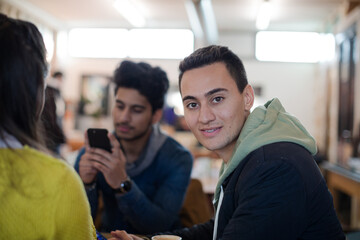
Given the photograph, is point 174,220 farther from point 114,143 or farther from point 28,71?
point 28,71

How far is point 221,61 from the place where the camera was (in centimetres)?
145

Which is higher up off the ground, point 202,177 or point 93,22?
point 93,22

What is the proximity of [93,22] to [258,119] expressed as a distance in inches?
319

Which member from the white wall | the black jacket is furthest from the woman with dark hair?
the white wall

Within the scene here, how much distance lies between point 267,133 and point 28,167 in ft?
2.38

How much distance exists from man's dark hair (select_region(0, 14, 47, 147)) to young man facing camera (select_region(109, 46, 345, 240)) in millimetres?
595

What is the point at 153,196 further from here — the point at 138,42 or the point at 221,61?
the point at 138,42

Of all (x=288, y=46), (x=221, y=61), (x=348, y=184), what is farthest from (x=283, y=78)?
(x=221, y=61)

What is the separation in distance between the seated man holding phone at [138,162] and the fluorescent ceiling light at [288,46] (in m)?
6.94

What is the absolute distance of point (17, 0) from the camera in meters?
7.10

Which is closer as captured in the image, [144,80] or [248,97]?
[248,97]

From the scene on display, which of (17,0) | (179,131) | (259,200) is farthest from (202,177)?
(17,0)

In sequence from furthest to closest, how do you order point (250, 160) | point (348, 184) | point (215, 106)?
point (348, 184) < point (215, 106) < point (250, 160)

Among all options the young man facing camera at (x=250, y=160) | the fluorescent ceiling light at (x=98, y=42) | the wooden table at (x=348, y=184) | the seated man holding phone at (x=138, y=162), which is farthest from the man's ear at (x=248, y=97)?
the fluorescent ceiling light at (x=98, y=42)
